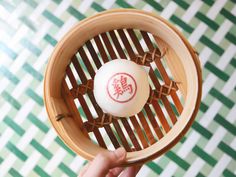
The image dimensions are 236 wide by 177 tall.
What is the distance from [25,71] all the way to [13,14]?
249mm

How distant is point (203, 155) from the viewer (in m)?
1.48

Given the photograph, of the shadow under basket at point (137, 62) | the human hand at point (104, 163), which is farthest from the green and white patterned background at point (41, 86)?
the human hand at point (104, 163)

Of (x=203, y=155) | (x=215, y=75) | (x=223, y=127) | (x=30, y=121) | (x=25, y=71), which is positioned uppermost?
(x=215, y=75)

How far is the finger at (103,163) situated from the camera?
86cm

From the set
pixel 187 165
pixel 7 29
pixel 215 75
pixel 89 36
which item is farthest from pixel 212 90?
pixel 7 29

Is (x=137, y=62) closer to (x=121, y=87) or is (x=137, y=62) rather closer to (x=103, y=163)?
(x=121, y=87)

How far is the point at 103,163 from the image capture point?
2.85 feet

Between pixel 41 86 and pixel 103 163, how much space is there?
2.38 ft

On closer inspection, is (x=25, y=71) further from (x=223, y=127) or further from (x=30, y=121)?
(x=223, y=127)

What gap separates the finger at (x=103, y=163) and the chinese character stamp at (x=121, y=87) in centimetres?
14

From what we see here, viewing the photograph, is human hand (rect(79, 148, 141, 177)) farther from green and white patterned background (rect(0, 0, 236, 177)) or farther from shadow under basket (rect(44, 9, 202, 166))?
green and white patterned background (rect(0, 0, 236, 177))

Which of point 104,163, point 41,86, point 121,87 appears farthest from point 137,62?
point 41,86

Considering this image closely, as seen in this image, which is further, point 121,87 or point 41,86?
point 41,86

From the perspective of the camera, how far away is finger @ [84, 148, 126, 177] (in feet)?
2.81
